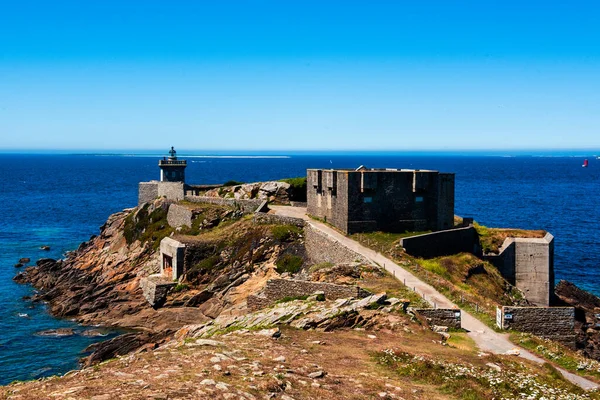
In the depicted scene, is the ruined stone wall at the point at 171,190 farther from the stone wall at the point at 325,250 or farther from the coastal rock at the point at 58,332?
the coastal rock at the point at 58,332

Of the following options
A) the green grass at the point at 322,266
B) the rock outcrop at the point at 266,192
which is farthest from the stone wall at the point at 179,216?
the green grass at the point at 322,266

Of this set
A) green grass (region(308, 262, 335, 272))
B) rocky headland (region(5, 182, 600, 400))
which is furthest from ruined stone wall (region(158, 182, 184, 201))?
green grass (region(308, 262, 335, 272))

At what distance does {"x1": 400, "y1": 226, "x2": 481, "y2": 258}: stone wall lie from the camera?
131 feet

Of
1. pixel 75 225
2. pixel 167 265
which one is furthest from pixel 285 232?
pixel 75 225

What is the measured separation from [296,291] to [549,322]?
11350 millimetres

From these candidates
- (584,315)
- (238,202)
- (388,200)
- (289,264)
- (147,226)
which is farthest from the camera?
(147,226)

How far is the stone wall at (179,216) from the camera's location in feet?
186

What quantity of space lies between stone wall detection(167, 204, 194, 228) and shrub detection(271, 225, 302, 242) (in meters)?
11.8

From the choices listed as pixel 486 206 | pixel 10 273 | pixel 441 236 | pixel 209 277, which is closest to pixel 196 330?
pixel 209 277

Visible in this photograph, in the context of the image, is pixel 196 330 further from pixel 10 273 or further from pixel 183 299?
pixel 10 273

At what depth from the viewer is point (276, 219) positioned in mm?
49500

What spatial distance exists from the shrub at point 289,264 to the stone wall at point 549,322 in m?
18.9

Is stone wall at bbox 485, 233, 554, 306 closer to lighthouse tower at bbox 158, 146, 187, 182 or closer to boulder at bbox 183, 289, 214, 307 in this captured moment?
boulder at bbox 183, 289, 214, 307

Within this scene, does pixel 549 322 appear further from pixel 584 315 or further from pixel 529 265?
pixel 529 265
